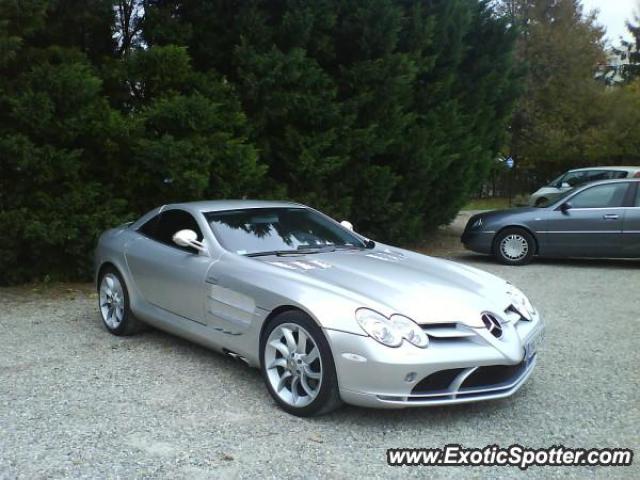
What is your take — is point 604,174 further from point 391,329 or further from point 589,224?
point 391,329

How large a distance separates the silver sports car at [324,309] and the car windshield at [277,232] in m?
0.01

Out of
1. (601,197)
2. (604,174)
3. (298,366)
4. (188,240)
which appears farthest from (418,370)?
(604,174)

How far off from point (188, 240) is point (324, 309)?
1558 mm

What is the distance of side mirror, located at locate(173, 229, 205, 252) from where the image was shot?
516cm

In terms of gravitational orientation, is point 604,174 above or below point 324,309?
above

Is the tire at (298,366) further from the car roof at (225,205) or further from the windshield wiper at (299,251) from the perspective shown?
the car roof at (225,205)

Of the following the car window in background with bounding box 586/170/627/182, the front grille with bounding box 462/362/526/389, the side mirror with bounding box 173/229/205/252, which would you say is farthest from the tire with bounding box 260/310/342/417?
the car window in background with bounding box 586/170/627/182

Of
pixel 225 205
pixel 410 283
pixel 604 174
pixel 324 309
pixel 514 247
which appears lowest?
pixel 514 247

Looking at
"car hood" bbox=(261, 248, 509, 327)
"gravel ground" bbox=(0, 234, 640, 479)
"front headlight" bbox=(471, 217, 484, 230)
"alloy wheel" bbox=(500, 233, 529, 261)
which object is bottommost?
"gravel ground" bbox=(0, 234, 640, 479)

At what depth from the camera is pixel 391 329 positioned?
3.92 meters

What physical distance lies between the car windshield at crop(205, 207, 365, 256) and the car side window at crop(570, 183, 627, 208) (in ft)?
20.4

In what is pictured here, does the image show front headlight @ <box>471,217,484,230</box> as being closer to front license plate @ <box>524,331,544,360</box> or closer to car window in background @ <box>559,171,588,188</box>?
front license plate @ <box>524,331,544,360</box>

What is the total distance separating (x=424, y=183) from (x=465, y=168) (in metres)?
1.20

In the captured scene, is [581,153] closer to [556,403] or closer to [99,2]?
[99,2]
